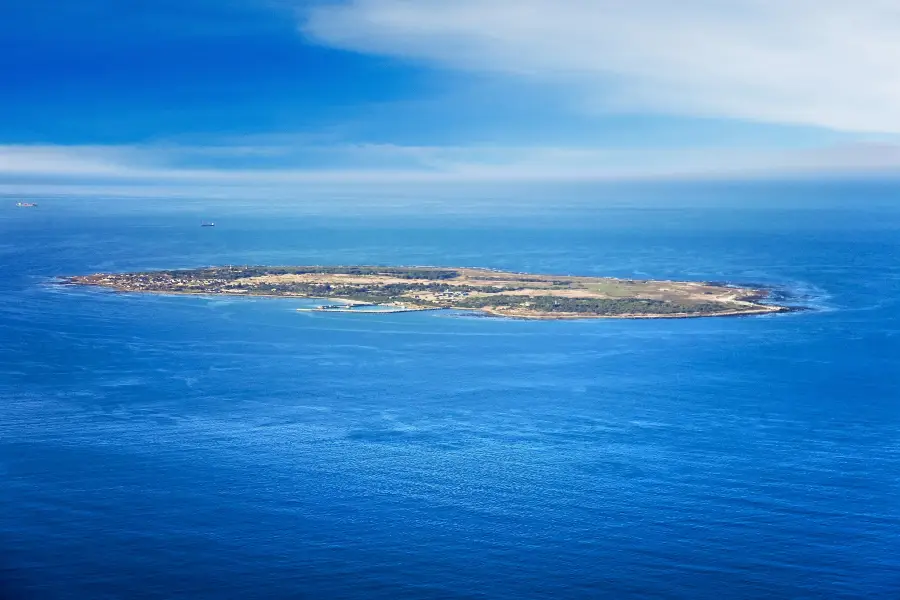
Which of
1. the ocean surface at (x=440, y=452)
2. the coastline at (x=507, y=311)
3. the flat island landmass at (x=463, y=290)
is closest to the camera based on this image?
the ocean surface at (x=440, y=452)

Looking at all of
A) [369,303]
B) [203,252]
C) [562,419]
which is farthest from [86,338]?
[203,252]

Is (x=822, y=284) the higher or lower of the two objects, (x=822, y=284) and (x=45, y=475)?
the higher

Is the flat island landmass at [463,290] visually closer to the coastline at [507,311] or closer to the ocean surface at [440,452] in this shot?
the coastline at [507,311]

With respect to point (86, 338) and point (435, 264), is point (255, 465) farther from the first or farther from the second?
point (435, 264)

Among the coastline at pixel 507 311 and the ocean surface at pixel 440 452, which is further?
the coastline at pixel 507 311

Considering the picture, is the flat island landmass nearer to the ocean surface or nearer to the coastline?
the coastline

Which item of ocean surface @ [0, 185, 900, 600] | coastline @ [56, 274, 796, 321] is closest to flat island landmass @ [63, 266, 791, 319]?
coastline @ [56, 274, 796, 321]

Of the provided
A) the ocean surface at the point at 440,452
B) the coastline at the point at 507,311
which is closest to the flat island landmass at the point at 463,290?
the coastline at the point at 507,311
